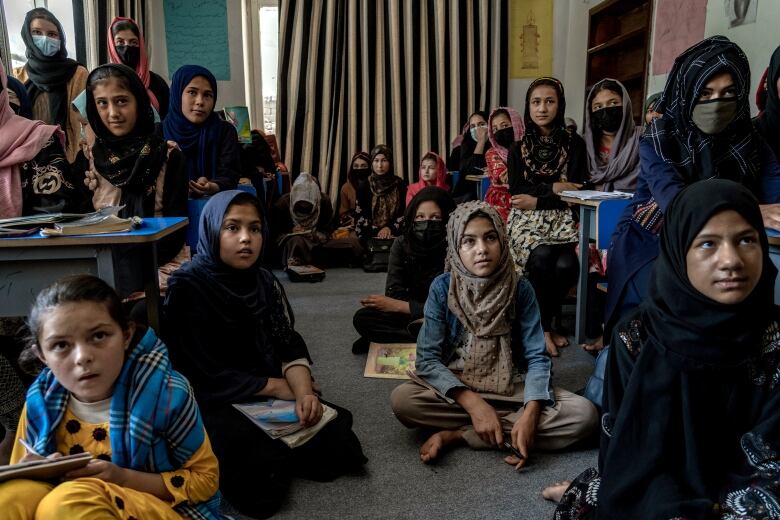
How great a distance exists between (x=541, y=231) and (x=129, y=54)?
2546mm

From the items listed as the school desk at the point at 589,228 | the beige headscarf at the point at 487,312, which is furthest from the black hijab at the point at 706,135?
the beige headscarf at the point at 487,312

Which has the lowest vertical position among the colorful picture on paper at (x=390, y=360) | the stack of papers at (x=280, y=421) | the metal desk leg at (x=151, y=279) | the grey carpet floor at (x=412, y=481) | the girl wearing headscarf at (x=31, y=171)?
the grey carpet floor at (x=412, y=481)

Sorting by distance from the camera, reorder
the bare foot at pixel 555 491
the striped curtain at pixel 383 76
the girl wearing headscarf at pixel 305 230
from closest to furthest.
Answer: the bare foot at pixel 555 491 → the girl wearing headscarf at pixel 305 230 → the striped curtain at pixel 383 76

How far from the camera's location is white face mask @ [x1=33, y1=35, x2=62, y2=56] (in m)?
2.98

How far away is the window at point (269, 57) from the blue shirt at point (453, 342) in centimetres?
447

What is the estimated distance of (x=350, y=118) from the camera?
5766 millimetres

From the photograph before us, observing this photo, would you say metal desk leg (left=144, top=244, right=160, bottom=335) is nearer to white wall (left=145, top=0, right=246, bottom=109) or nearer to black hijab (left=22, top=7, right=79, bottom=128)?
black hijab (left=22, top=7, right=79, bottom=128)

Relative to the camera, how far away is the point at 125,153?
214cm

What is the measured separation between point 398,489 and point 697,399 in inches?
32.6

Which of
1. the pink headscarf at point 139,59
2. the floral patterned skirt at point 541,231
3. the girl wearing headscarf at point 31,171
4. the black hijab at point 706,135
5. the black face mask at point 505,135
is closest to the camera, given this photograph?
the black hijab at point 706,135

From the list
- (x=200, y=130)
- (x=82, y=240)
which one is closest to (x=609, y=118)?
(x=200, y=130)

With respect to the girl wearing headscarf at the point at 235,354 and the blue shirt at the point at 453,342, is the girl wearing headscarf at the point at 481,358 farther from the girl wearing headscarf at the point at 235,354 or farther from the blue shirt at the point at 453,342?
the girl wearing headscarf at the point at 235,354

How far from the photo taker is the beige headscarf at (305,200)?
4773 millimetres

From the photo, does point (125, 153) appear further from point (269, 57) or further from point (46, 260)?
point (269, 57)
